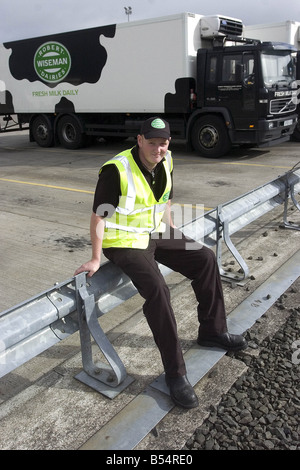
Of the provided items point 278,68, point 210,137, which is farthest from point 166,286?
point 278,68

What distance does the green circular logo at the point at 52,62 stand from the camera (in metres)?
13.0

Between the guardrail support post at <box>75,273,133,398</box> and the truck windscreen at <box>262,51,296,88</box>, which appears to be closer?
the guardrail support post at <box>75,273,133,398</box>

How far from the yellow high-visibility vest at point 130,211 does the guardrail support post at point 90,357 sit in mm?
406

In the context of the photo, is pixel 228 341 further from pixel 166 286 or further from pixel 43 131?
pixel 43 131

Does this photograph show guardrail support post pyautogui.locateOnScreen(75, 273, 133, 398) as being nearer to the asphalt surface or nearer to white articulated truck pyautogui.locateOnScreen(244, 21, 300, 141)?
the asphalt surface

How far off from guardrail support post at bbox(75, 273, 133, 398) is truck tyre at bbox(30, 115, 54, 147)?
12.6 metres

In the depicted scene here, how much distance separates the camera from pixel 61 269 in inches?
188

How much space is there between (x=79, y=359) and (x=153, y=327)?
79cm

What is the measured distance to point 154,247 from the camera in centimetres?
320

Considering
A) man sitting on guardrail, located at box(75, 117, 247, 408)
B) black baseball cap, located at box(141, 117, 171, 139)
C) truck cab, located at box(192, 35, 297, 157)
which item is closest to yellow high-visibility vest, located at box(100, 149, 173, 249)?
man sitting on guardrail, located at box(75, 117, 247, 408)

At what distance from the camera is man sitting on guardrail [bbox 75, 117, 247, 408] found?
2719 mm

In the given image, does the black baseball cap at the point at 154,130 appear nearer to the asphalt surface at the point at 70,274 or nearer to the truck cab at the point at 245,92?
the asphalt surface at the point at 70,274
